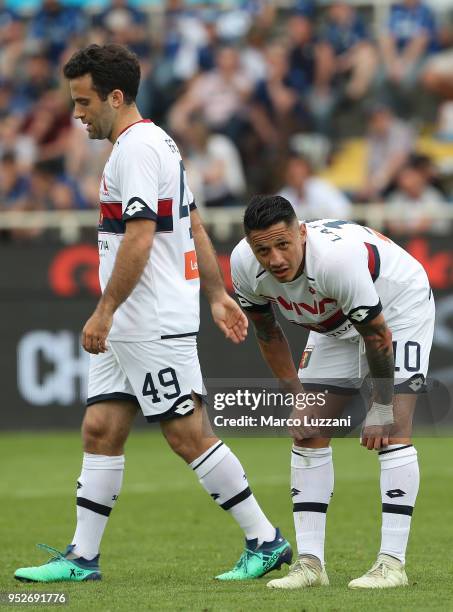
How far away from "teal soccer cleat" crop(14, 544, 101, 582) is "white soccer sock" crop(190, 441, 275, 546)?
668 mm

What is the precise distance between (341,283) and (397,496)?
3.41 ft

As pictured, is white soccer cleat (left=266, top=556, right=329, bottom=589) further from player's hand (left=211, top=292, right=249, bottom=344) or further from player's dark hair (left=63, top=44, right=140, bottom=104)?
player's dark hair (left=63, top=44, right=140, bottom=104)

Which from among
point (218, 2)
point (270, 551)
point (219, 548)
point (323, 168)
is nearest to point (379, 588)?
point (270, 551)

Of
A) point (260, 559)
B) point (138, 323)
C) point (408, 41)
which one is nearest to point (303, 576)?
point (260, 559)

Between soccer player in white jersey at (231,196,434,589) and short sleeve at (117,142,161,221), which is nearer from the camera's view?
soccer player in white jersey at (231,196,434,589)

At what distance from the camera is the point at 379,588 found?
5.90 meters

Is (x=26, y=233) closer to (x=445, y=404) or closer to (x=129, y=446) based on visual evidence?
(x=129, y=446)

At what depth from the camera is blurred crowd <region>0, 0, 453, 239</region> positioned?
1570 cm

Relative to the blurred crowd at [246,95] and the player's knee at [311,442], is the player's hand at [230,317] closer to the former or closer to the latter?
the player's knee at [311,442]

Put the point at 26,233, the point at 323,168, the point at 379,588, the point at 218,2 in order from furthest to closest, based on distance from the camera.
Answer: the point at 218,2
the point at 323,168
the point at 26,233
the point at 379,588

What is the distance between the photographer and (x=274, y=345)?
6355 millimetres

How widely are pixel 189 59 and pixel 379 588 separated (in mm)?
12401

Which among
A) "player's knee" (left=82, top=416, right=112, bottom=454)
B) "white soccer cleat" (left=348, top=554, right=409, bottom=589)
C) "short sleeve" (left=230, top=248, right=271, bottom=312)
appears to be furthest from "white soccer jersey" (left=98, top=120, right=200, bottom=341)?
"white soccer cleat" (left=348, top=554, right=409, bottom=589)

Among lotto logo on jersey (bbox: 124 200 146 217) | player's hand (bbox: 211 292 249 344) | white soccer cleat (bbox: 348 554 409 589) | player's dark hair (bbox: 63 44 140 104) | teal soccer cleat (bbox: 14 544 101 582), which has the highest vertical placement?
player's dark hair (bbox: 63 44 140 104)
